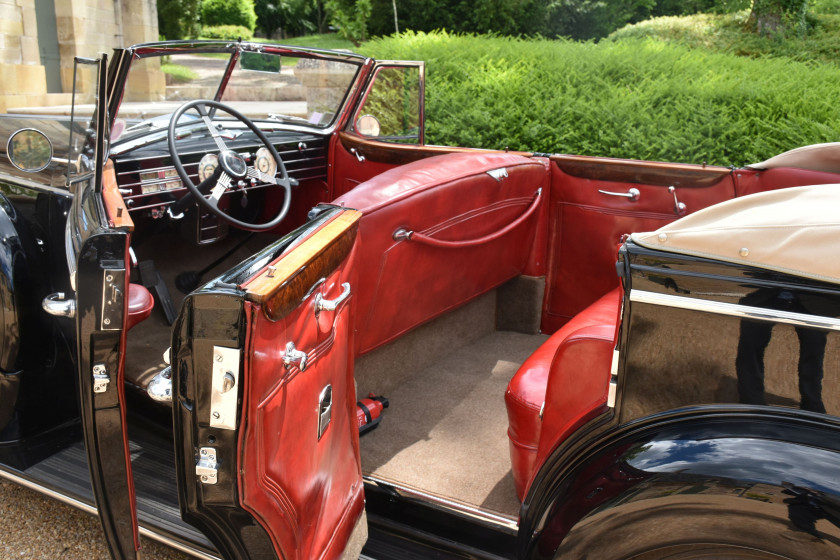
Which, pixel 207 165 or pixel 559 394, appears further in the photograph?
pixel 207 165

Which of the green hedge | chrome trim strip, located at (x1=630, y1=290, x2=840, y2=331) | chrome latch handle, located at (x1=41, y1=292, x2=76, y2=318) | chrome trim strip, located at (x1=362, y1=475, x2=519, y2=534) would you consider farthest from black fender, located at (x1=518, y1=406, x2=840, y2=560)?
the green hedge

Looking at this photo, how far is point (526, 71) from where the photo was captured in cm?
652

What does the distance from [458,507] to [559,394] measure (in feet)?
1.56

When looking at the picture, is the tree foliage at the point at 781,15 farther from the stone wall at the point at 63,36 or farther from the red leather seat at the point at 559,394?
the red leather seat at the point at 559,394

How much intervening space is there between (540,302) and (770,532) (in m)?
1.91

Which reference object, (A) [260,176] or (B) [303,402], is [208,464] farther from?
(A) [260,176]

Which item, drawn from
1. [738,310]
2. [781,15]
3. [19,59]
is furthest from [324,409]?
[781,15]

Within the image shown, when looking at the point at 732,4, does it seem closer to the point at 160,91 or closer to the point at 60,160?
the point at 160,91

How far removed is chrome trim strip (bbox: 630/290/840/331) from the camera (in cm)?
112

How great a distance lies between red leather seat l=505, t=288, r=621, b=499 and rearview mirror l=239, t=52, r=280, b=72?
198 cm

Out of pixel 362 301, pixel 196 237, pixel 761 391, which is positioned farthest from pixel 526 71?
pixel 761 391

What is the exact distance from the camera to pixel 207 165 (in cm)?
262

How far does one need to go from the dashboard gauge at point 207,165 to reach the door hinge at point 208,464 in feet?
5.16

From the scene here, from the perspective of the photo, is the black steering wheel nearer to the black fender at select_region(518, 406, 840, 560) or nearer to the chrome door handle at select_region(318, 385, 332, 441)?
the chrome door handle at select_region(318, 385, 332, 441)
